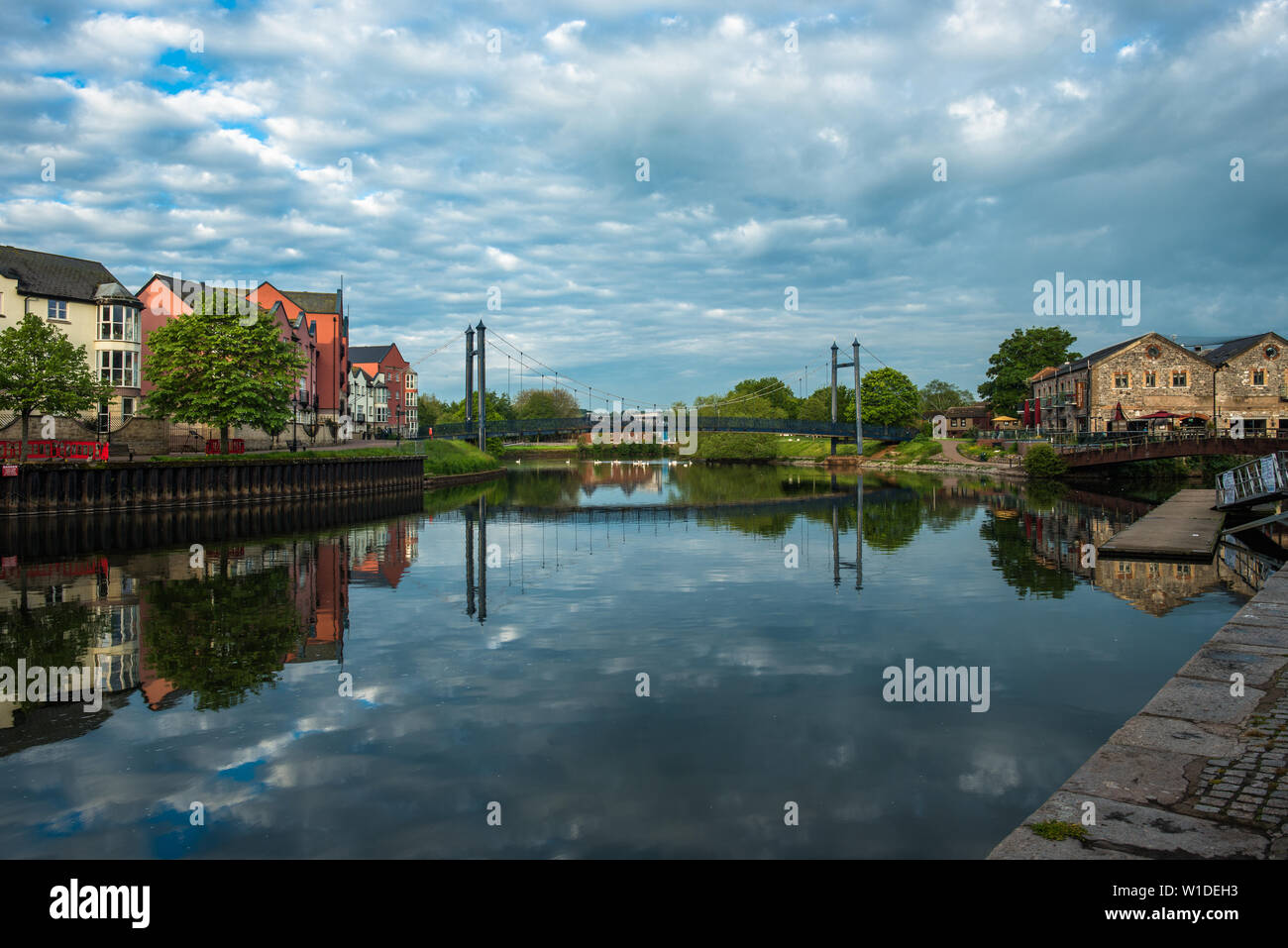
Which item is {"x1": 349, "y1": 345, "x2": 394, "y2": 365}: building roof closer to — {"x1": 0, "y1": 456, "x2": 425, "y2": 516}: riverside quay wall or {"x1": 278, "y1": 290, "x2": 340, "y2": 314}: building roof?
{"x1": 278, "y1": 290, "x2": 340, "y2": 314}: building roof

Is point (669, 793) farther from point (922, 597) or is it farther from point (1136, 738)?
point (922, 597)

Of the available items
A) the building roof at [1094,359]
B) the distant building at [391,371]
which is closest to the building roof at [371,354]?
the distant building at [391,371]

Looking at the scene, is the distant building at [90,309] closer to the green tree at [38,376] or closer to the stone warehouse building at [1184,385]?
the green tree at [38,376]

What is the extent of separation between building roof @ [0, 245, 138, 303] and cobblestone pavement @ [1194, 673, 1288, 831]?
5868cm

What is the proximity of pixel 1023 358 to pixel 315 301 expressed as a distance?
79634 mm

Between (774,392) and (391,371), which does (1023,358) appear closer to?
(774,392)

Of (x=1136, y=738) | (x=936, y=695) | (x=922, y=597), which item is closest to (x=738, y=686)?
(x=936, y=695)

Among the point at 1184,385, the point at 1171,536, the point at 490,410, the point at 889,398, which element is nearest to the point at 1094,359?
the point at 1184,385

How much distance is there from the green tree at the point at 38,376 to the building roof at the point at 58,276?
11.3 metres

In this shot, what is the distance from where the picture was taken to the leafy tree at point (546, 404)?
547 feet

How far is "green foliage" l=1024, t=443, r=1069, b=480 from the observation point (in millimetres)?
58656

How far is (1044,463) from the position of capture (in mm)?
59125

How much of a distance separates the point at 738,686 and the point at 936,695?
2567 mm

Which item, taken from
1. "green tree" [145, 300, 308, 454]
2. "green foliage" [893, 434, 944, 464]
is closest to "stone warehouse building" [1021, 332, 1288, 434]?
"green foliage" [893, 434, 944, 464]
